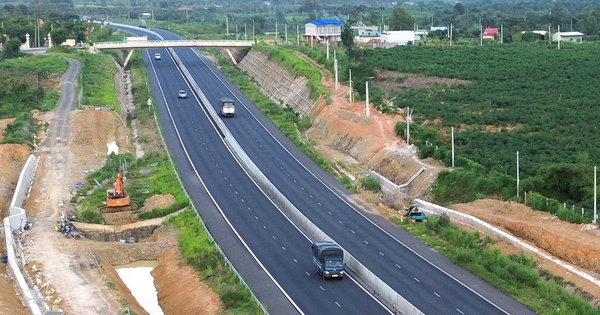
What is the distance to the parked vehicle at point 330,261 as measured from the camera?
50.8 metres

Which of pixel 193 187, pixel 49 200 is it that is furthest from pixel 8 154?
pixel 193 187

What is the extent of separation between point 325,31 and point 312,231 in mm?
97470

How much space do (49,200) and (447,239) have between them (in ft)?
92.1

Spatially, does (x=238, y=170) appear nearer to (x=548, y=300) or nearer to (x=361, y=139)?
(x=361, y=139)

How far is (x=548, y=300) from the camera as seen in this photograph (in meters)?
47.6

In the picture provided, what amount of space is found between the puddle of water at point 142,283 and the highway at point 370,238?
1092cm

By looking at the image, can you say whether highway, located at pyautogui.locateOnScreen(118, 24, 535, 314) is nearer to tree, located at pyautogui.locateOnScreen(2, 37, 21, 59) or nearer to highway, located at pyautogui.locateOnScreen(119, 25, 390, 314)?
highway, located at pyautogui.locateOnScreen(119, 25, 390, 314)

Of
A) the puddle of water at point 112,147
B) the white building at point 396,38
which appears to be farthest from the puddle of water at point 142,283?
the white building at point 396,38

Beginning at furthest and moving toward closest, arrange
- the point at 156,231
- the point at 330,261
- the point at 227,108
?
the point at 227,108, the point at 156,231, the point at 330,261

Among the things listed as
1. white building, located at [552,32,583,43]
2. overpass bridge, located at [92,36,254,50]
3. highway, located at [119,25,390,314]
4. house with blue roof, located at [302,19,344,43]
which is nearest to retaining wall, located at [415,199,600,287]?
highway, located at [119,25,390,314]

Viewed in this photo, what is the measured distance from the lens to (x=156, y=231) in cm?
6384

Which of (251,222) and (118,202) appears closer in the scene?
(251,222)

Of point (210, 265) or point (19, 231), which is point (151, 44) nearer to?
point (19, 231)

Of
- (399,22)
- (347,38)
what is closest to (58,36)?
(347,38)
